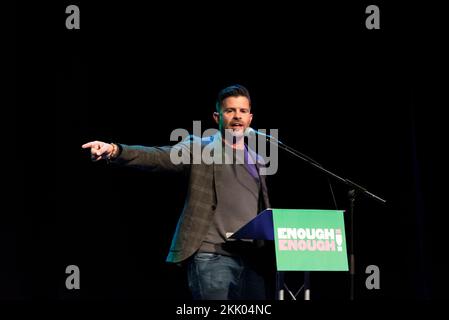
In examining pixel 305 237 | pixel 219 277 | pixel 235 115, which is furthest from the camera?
pixel 235 115

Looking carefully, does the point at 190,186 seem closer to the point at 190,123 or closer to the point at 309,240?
the point at 309,240

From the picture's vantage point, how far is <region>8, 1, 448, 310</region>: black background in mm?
4383

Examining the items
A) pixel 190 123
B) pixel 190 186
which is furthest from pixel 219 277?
pixel 190 123

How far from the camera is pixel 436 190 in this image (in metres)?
4.94

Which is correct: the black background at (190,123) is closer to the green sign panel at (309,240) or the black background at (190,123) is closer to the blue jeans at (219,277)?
the blue jeans at (219,277)

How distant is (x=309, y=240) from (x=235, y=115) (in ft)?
2.86

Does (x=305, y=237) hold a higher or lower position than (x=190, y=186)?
lower

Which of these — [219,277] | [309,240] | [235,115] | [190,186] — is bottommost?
[219,277]

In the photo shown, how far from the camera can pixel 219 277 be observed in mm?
2982

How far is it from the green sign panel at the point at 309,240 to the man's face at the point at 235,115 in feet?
2.42

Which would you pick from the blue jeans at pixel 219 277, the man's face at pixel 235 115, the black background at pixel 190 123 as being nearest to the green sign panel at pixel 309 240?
the blue jeans at pixel 219 277

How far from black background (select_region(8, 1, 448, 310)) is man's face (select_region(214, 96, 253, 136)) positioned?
130 centimetres
